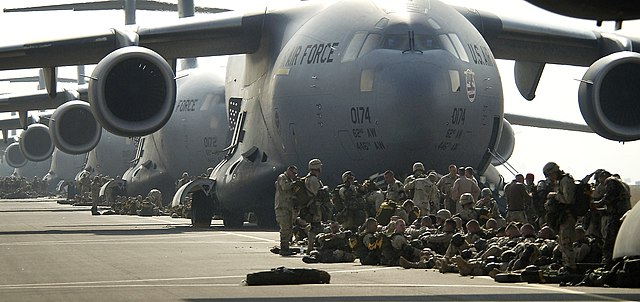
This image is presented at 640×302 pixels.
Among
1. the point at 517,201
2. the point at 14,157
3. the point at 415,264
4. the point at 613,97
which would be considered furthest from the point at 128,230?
the point at 14,157

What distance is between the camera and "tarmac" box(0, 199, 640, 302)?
33.3ft

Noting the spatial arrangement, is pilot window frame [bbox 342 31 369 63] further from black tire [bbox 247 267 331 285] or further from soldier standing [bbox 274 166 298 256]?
black tire [bbox 247 267 331 285]

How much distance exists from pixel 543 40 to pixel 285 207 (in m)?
8.73

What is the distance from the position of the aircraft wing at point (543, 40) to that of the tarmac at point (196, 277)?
6302 mm

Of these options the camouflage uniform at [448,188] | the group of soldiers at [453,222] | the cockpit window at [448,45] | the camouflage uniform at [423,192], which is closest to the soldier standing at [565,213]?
the group of soldiers at [453,222]

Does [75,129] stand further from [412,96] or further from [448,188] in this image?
[448,188]

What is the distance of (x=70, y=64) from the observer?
23578 mm

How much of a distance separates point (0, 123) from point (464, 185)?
3529 cm

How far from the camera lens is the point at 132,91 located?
71.2ft

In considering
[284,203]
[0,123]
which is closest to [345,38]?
[284,203]

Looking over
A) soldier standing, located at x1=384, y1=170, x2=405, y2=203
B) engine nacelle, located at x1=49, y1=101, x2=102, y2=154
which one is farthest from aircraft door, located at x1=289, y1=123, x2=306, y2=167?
engine nacelle, located at x1=49, y1=101, x2=102, y2=154

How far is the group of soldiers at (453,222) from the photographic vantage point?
1206cm

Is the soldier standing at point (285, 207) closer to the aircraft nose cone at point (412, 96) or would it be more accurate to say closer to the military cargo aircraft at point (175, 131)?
the aircraft nose cone at point (412, 96)

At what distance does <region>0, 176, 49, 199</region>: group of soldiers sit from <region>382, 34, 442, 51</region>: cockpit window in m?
48.3
